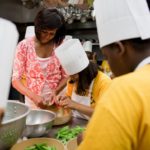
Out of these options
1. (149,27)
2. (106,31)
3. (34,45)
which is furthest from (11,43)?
(34,45)

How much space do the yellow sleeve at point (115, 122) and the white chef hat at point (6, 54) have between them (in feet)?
0.85

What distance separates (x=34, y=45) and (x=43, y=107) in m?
0.60

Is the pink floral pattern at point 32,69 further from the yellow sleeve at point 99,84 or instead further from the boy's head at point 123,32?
the boy's head at point 123,32

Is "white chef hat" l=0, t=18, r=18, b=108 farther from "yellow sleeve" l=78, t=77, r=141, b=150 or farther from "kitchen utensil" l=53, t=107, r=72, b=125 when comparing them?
"kitchen utensil" l=53, t=107, r=72, b=125

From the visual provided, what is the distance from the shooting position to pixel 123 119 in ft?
2.63

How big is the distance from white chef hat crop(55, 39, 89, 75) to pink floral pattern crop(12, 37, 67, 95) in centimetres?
50

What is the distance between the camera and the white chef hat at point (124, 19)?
998mm

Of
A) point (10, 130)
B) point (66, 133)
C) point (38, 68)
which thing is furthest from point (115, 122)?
point (38, 68)

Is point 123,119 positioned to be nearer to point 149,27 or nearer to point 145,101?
point 145,101

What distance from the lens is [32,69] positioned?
265 centimetres

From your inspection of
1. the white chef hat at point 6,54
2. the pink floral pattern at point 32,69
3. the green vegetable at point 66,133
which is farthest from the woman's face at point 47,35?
the white chef hat at point 6,54

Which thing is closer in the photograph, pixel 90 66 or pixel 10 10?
pixel 90 66

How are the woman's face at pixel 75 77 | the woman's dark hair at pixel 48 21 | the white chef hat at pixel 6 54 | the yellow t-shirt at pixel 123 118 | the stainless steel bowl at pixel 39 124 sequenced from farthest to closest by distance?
the woman's dark hair at pixel 48 21
the woman's face at pixel 75 77
the stainless steel bowl at pixel 39 124
the white chef hat at pixel 6 54
the yellow t-shirt at pixel 123 118

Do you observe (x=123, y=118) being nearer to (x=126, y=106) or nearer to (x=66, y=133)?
(x=126, y=106)
